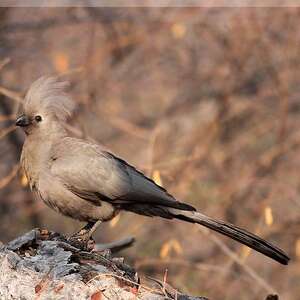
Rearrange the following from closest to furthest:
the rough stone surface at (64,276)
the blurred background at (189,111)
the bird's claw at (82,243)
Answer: the rough stone surface at (64,276) < the bird's claw at (82,243) < the blurred background at (189,111)

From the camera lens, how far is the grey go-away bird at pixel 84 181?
5.22 metres

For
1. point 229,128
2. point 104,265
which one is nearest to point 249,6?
point 229,128

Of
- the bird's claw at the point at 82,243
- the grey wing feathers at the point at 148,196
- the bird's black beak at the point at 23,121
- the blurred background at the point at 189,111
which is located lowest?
the bird's claw at the point at 82,243

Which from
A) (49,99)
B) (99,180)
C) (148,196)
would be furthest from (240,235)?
(49,99)

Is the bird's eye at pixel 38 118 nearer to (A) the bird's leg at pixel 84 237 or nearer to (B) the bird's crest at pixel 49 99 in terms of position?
(B) the bird's crest at pixel 49 99

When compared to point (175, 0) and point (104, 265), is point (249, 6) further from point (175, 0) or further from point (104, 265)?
point (104, 265)

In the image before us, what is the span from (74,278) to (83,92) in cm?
737

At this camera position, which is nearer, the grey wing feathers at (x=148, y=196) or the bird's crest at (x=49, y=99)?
the grey wing feathers at (x=148, y=196)

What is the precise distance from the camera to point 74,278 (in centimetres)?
354

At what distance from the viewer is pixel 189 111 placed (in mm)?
12266

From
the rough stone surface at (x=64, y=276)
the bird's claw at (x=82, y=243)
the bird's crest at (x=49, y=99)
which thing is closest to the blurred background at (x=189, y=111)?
the bird's crest at (x=49, y=99)

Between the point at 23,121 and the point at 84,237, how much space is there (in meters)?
1.02

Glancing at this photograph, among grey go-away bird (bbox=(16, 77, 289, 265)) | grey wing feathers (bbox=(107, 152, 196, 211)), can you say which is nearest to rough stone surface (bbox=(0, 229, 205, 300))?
grey go-away bird (bbox=(16, 77, 289, 265))

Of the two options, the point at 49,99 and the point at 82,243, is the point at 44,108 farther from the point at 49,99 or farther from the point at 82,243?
the point at 82,243
